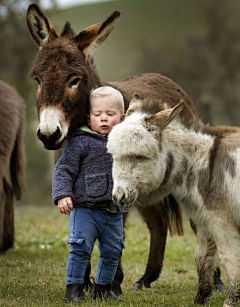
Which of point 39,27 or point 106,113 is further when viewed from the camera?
point 39,27

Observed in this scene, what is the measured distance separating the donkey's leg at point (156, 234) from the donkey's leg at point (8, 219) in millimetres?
2697

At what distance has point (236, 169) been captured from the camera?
15.6ft

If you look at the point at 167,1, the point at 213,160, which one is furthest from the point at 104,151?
the point at 167,1

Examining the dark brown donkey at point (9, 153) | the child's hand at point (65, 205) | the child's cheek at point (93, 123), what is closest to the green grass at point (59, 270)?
the dark brown donkey at point (9, 153)

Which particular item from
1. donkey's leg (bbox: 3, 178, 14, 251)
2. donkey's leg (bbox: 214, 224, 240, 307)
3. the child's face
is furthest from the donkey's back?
donkey's leg (bbox: 3, 178, 14, 251)

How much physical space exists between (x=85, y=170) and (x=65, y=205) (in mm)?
408

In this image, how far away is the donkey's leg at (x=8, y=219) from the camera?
359 inches

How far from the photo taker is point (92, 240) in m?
5.20

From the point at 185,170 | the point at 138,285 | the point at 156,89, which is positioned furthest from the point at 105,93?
the point at 138,285

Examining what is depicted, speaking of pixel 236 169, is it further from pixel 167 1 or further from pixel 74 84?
A: pixel 167 1

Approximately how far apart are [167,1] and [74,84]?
71.7 meters

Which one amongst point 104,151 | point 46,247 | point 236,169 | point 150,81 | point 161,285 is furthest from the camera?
point 46,247

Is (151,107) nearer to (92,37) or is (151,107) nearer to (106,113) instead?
(106,113)

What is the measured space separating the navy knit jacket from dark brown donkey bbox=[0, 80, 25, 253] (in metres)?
3.41
